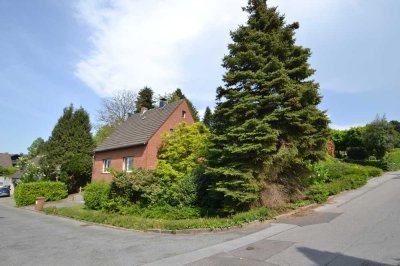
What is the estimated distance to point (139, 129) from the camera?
31188mm

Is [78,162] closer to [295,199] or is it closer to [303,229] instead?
[295,199]

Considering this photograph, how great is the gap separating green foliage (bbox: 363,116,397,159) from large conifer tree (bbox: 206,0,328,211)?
21.5 meters

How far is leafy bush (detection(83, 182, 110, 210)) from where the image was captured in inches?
816

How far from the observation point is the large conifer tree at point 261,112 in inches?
547

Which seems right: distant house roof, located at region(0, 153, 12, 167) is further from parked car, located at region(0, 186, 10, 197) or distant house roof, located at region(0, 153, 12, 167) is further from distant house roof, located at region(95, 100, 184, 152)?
distant house roof, located at region(95, 100, 184, 152)

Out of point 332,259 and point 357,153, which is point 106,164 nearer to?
point 332,259

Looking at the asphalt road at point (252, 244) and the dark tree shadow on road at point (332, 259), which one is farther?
the asphalt road at point (252, 244)

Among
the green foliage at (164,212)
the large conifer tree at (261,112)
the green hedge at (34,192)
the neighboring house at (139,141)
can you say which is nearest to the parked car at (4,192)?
the green hedge at (34,192)

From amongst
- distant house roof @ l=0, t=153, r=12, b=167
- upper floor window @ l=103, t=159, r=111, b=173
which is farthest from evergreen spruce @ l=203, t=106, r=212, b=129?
distant house roof @ l=0, t=153, r=12, b=167

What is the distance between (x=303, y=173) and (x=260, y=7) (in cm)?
843

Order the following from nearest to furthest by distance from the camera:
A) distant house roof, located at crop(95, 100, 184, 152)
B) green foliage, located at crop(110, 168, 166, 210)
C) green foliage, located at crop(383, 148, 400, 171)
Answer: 1. green foliage, located at crop(110, 168, 166, 210)
2. distant house roof, located at crop(95, 100, 184, 152)
3. green foliage, located at crop(383, 148, 400, 171)

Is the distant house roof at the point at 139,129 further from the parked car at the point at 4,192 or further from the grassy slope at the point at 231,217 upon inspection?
the parked car at the point at 4,192

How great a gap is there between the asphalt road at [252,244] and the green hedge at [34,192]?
59.1 ft

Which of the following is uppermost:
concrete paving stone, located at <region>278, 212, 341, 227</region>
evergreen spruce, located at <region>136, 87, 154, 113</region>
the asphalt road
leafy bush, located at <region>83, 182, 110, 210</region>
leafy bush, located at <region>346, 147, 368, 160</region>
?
evergreen spruce, located at <region>136, 87, 154, 113</region>
